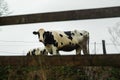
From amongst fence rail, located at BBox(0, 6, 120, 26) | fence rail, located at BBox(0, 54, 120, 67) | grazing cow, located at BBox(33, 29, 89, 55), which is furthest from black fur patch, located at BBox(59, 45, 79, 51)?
fence rail, located at BBox(0, 54, 120, 67)

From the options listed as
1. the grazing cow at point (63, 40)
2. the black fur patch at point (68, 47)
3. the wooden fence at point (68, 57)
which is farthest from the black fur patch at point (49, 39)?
the wooden fence at point (68, 57)

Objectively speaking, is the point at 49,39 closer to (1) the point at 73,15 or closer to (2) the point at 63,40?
(2) the point at 63,40

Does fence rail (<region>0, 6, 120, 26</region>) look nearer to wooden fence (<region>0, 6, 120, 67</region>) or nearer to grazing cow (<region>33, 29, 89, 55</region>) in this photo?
wooden fence (<region>0, 6, 120, 67</region>)

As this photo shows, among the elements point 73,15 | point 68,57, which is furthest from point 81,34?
point 68,57

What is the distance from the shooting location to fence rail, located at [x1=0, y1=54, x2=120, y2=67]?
289cm

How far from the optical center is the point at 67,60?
9.92ft

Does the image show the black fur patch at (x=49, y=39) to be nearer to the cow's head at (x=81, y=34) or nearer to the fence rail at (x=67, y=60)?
the cow's head at (x=81, y=34)

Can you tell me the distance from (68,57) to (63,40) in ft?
27.2

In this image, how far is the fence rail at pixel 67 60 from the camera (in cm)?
289

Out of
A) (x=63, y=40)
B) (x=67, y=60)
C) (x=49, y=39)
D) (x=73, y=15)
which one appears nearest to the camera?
(x=67, y=60)

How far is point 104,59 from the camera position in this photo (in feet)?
9.50

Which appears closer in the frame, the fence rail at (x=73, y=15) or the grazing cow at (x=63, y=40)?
the fence rail at (x=73, y=15)

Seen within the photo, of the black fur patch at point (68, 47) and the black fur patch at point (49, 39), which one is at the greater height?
the black fur patch at point (49, 39)

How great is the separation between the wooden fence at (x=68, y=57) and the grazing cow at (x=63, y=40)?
249 inches
